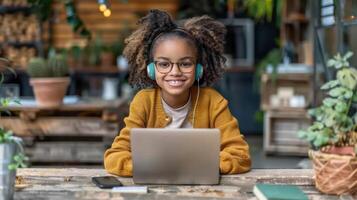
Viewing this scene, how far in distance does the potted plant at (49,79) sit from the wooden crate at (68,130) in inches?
3.7

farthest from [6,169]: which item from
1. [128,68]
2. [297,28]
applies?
[297,28]

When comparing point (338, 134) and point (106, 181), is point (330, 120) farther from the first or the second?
point (106, 181)

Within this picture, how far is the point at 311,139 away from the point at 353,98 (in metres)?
0.16

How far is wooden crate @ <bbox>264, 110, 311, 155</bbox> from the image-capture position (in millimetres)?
5059

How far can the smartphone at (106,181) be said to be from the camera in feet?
5.25

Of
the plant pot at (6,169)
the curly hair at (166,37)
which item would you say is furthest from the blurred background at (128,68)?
the plant pot at (6,169)

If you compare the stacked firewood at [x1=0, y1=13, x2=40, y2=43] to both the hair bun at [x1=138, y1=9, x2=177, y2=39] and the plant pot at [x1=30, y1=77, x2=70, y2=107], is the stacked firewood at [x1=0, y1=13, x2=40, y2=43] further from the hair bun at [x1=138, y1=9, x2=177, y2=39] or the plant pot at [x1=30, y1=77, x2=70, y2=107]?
the hair bun at [x1=138, y1=9, x2=177, y2=39]

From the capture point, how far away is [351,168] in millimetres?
1460

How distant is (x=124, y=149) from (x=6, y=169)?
0.49 meters

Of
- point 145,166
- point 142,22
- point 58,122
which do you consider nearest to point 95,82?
point 58,122

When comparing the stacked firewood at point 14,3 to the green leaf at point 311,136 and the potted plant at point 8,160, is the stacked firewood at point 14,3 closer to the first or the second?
the potted plant at point 8,160

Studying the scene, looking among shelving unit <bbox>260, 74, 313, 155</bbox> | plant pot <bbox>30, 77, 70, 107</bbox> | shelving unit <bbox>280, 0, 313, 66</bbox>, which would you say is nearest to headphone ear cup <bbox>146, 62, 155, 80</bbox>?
plant pot <bbox>30, 77, 70, 107</bbox>

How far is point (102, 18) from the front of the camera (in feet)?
21.3

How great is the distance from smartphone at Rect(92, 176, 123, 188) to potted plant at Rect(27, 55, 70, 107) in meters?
2.19
